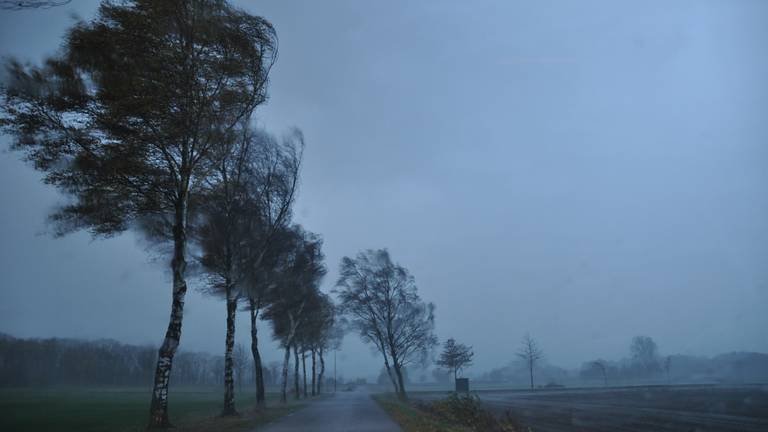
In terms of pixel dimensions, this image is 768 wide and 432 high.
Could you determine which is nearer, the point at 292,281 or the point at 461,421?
the point at 461,421

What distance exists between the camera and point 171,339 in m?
14.7

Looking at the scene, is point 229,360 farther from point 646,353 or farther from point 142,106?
point 646,353

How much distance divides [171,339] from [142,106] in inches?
277

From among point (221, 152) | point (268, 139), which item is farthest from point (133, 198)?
point (268, 139)

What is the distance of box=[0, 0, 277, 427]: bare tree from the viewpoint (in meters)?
13.5

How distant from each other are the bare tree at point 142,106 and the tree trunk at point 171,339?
0.10 ft

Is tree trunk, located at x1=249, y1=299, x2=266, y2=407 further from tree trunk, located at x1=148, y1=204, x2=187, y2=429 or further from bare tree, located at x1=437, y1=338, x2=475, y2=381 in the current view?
bare tree, located at x1=437, y1=338, x2=475, y2=381

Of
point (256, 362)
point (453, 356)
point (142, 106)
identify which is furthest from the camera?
point (453, 356)

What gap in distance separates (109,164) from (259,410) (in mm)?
16645

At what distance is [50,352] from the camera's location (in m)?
93.0

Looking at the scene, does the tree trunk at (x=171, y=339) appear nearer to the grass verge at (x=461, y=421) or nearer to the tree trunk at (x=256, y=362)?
the grass verge at (x=461, y=421)

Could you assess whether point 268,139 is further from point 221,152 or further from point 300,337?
point 300,337

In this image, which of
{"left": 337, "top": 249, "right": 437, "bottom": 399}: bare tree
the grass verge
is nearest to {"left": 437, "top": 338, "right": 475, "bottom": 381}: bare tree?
{"left": 337, "top": 249, "right": 437, "bottom": 399}: bare tree

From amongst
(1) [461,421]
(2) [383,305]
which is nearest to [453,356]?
(2) [383,305]
